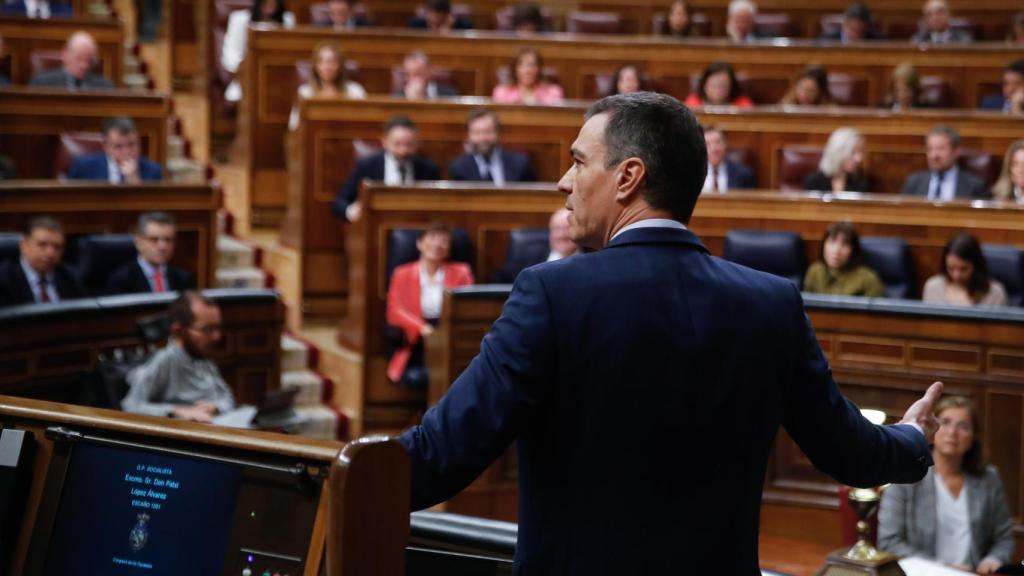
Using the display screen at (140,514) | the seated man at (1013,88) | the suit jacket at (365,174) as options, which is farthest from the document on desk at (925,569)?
the seated man at (1013,88)

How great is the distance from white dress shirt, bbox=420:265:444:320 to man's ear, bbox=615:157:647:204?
3260 millimetres

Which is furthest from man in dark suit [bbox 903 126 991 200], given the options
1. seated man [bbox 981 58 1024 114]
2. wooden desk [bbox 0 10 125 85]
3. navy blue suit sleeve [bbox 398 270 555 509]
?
navy blue suit sleeve [bbox 398 270 555 509]

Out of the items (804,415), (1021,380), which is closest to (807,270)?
(1021,380)

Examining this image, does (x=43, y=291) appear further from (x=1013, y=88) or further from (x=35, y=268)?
(x=1013, y=88)

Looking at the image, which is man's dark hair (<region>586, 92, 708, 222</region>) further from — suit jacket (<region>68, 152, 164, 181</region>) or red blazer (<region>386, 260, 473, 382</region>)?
suit jacket (<region>68, 152, 164, 181</region>)

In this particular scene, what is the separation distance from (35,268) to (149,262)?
381 millimetres

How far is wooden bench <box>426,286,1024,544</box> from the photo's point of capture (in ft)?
12.0

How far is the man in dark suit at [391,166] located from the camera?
4926mm

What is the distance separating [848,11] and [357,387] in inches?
136

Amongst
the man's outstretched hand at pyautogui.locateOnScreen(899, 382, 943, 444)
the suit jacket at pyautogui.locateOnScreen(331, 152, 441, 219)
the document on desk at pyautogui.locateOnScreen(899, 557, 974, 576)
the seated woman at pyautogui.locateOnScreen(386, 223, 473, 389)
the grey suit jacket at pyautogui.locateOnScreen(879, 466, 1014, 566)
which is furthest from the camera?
the suit jacket at pyautogui.locateOnScreen(331, 152, 441, 219)

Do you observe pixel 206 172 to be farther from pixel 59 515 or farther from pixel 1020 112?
pixel 59 515

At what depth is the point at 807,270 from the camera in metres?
4.54

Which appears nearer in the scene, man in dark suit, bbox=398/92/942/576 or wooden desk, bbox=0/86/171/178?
man in dark suit, bbox=398/92/942/576

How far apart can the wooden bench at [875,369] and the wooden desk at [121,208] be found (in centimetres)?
113
